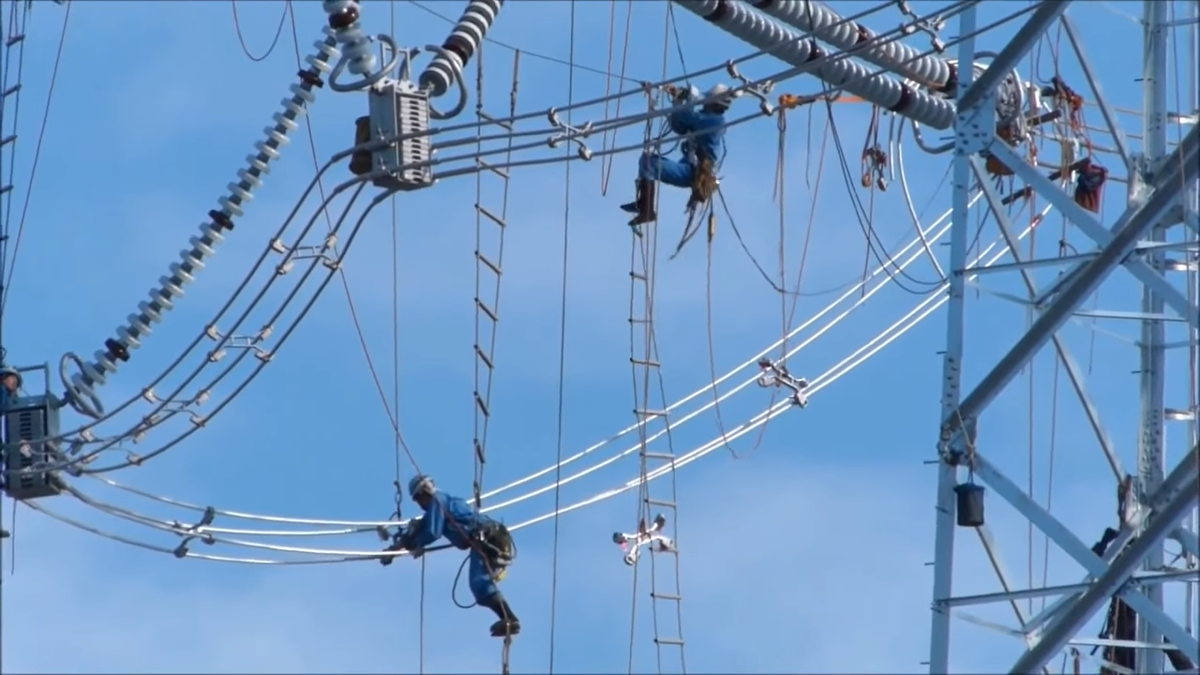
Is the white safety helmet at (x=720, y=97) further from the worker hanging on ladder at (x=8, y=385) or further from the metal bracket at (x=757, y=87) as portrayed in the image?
the worker hanging on ladder at (x=8, y=385)

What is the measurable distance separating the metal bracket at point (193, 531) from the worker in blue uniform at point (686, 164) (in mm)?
4222

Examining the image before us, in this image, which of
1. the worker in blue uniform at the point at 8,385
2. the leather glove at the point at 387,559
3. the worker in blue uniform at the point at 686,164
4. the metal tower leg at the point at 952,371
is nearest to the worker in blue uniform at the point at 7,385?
the worker in blue uniform at the point at 8,385

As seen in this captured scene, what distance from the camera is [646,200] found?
22859mm

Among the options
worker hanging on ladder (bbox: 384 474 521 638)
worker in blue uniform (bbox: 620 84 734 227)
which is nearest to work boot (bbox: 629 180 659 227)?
worker in blue uniform (bbox: 620 84 734 227)

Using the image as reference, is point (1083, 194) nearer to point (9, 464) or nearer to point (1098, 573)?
point (1098, 573)

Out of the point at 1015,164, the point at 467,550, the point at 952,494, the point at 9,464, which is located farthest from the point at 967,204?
the point at 9,464

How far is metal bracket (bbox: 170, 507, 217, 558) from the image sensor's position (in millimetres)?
22250

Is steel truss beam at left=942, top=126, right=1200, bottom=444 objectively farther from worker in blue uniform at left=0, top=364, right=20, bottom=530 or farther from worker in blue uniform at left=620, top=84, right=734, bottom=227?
worker in blue uniform at left=0, top=364, right=20, bottom=530

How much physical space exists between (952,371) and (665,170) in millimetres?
3401

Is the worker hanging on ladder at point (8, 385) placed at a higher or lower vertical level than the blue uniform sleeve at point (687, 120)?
lower

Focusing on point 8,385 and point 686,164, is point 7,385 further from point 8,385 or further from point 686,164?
point 686,164

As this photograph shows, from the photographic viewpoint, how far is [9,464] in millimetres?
22109

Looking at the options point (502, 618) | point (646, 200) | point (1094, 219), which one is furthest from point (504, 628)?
point (1094, 219)

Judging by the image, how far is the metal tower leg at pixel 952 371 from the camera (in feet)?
67.1
